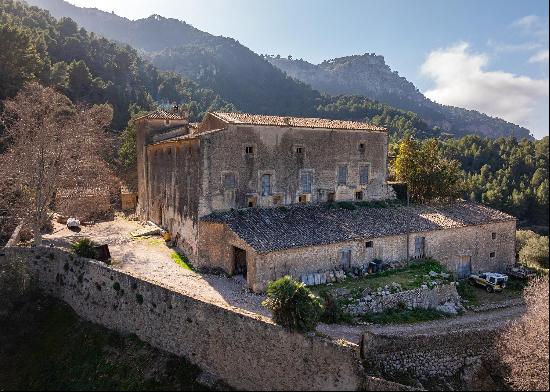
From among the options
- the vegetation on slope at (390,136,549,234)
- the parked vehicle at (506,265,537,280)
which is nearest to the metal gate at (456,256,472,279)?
the parked vehicle at (506,265,537,280)

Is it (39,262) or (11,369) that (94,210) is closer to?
(39,262)

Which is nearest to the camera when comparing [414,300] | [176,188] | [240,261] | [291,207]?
[414,300]

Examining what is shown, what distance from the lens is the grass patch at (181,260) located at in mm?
25959

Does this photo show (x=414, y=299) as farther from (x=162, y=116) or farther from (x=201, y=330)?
(x=162, y=116)

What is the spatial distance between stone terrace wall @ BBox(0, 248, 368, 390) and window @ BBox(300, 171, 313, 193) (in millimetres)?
13362

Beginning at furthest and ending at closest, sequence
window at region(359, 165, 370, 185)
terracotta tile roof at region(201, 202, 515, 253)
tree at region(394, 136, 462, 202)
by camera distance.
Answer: tree at region(394, 136, 462, 202) < window at region(359, 165, 370, 185) < terracotta tile roof at region(201, 202, 515, 253)

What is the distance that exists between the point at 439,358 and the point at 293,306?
7360 mm

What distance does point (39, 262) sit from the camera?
24.0 m

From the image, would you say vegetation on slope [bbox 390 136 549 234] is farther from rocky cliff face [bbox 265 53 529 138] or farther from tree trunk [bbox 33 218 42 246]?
rocky cliff face [bbox 265 53 529 138]

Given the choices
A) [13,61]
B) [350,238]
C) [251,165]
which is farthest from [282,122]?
[13,61]

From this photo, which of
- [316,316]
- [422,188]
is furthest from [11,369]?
[422,188]

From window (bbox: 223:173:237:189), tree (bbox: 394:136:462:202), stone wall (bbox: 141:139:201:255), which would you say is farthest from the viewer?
tree (bbox: 394:136:462:202)

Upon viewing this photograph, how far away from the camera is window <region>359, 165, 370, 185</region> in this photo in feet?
105

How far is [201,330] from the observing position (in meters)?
17.2
